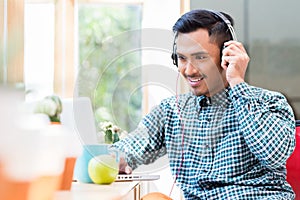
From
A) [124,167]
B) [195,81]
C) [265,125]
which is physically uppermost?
[195,81]

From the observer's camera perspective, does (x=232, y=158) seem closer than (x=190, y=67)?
No

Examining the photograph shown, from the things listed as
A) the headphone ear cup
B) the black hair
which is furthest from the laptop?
the black hair

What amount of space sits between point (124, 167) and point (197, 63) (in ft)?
1.17

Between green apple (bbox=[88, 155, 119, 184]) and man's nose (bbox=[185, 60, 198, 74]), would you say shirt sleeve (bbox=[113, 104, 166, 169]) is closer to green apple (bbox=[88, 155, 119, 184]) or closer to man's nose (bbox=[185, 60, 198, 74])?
green apple (bbox=[88, 155, 119, 184])

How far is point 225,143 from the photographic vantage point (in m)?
1.23

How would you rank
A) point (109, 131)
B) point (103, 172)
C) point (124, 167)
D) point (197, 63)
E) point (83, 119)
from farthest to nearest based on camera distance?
1. point (124, 167)
2. point (103, 172)
3. point (197, 63)
4. point (109, 131)
5. point (83, 119)

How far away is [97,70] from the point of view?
2.40ft

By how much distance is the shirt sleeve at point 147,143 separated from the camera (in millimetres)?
1138

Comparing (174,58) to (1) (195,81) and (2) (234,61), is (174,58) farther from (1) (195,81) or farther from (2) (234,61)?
(2) (234,61)

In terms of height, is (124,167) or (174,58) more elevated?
(174,58)

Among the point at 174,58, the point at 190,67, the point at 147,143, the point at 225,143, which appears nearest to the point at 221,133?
the point at 225,143

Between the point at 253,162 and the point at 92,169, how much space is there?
1.24ft

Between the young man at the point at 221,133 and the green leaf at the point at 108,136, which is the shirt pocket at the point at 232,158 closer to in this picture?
the young man at the point at 221,133

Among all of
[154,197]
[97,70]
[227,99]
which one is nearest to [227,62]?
[227,99]
